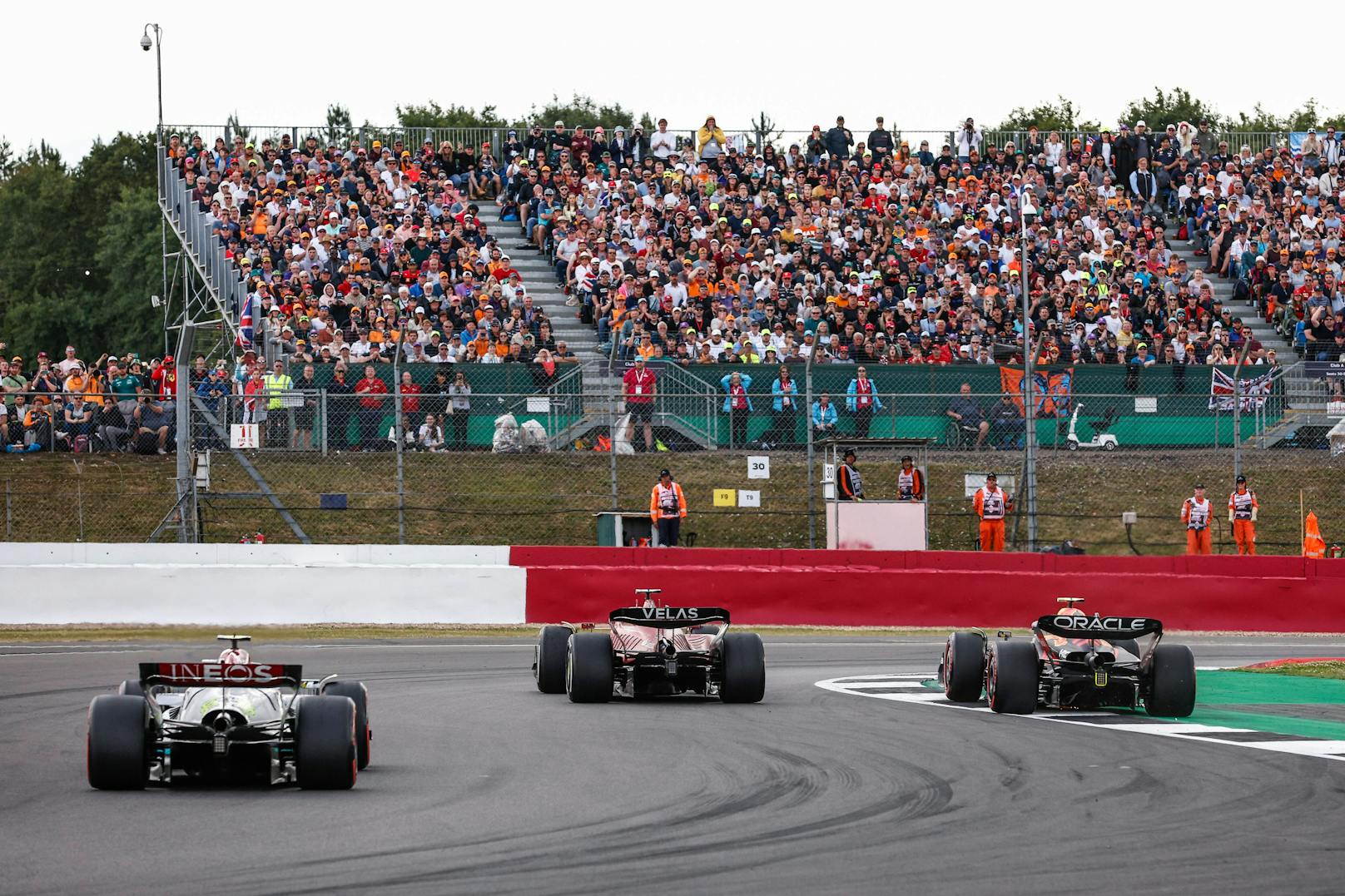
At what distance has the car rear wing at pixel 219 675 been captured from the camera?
9.34m

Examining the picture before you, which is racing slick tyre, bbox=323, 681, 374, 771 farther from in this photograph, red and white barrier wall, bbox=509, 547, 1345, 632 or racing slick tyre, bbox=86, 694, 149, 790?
red and white barrier wall, bbox=509, 547, 1345, 632

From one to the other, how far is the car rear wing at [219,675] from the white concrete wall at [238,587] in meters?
12.3

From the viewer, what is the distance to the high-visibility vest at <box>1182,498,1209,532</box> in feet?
82.6

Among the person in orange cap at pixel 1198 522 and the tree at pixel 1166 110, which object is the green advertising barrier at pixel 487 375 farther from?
the tree at pixel 1166 110

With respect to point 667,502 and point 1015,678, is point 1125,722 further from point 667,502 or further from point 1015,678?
point 667,502

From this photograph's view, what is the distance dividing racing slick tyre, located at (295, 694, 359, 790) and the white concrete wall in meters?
12.7

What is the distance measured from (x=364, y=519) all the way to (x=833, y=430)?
636 centimetres

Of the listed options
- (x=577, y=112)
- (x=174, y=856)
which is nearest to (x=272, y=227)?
(x=174, y=856)

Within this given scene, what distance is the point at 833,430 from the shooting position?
25.2 metres

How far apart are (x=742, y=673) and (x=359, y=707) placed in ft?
15.0

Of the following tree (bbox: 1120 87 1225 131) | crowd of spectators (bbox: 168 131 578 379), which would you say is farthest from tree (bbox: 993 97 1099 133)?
crowd of spectators (bbox: 168 131 578 379)

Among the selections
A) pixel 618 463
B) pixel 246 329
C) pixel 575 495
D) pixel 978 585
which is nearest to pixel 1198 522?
pixel 978 585

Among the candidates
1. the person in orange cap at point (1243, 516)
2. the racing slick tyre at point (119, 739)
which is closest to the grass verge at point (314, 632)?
the person in orange cap at point (1243, 516)

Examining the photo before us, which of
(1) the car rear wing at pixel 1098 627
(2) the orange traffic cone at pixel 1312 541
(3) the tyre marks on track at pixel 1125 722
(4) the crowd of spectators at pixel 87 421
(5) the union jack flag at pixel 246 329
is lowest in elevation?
(3) the tyre marks on track at pixel 1125 722
